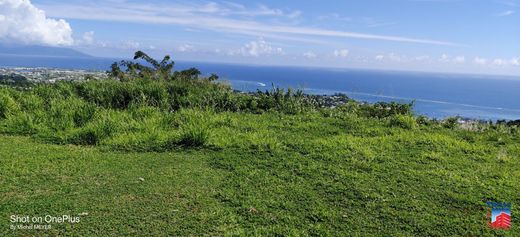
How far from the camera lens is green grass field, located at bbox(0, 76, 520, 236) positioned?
3615 millimetres

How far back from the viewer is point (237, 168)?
201 inches

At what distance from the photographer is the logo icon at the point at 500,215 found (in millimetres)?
3740

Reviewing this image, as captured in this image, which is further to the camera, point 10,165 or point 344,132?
point 344,132

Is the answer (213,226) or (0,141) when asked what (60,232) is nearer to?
(213,226)

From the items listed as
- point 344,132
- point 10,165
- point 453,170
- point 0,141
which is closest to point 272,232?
point 453,170

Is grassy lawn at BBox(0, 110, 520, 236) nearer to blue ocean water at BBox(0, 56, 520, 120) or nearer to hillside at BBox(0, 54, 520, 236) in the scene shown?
hillside at BBox(0, 54, 520, 236)

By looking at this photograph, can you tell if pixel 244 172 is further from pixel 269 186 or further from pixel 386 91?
pixel 386 91

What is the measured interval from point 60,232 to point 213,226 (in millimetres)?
1254

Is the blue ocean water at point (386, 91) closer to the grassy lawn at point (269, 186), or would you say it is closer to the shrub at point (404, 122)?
the shrub at point (404, 122)

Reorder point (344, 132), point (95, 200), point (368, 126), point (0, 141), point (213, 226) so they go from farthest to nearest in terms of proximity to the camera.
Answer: point (368, 126) → point (344, 132) → point (0, 141) → point (95, 200) → point (213, 226)

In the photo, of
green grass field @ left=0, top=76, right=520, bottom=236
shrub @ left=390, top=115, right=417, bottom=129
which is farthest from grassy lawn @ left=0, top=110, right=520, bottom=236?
shrub @ left=390, top=115, right=417, bottom=129

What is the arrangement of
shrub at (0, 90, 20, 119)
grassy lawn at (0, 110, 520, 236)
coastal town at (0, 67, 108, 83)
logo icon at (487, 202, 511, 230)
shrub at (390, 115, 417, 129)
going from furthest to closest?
1. coastal town at (0, 67, 108, 83)
2. shrub at (390, 115, 417, 129)
3. shrub at (0, 90, 20, 119)
4. logo icon at (487, 202, 511, 230)
5. grassy lawn at (0, 110, 520, 236)

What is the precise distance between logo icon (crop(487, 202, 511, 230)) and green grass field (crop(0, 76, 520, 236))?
8cm

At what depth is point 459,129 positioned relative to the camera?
8.30m
